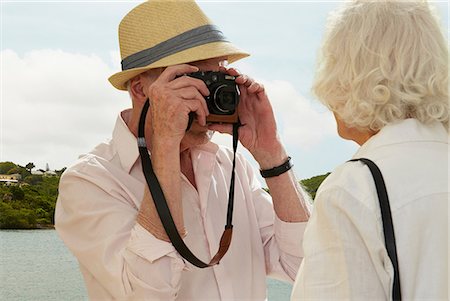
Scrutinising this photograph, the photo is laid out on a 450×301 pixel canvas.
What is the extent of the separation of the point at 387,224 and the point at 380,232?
2cm

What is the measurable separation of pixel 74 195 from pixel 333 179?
32.3 inches

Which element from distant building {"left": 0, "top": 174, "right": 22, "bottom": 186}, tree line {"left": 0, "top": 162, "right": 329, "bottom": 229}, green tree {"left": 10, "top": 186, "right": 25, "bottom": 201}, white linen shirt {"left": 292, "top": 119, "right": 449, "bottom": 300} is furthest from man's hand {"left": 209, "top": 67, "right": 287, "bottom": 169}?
distant building {"left": 0, "top": 174, "right": 22, "bottom": 186}

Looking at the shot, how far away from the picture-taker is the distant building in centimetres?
1778

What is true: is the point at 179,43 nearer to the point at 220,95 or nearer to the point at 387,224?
the point at 220,95

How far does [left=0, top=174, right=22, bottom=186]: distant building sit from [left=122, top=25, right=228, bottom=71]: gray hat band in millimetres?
16370

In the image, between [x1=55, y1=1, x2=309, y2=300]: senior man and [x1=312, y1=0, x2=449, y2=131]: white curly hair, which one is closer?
[x1=312, y1=0, x2=449, y2=131]: white curly hair

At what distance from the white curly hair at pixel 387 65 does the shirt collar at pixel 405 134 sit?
0.02 meters

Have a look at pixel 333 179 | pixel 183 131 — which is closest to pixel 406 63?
pixel 333 179

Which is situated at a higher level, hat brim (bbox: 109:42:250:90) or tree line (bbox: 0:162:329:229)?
hat brim (bbox: 109:42:250:90)

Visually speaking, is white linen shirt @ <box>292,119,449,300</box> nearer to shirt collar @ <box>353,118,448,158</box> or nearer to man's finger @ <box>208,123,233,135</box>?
shirt collar @ <box>353,118,448,158</box>

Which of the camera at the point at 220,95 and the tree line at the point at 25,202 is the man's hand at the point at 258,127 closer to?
the camera at the point at 220,95

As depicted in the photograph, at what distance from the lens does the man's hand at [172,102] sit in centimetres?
177

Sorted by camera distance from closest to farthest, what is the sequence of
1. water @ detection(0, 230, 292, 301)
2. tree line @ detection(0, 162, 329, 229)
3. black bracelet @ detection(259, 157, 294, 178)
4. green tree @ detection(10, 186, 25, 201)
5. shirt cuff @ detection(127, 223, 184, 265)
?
shirt cuff @ detection(127, 223, 184, 265) → black bracelet @ detection(259, 157, 294, 178) → tree line @ detection(0, 162, 329, 229) → water @ detection(0, 230, 292, 301) → green tree @ detection(10, 186, 25, 201)

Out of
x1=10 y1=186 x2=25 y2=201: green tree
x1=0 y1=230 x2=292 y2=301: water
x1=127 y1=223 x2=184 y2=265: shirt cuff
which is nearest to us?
x1=127 y1=223 x2=184 y2=265: shirt cuff
